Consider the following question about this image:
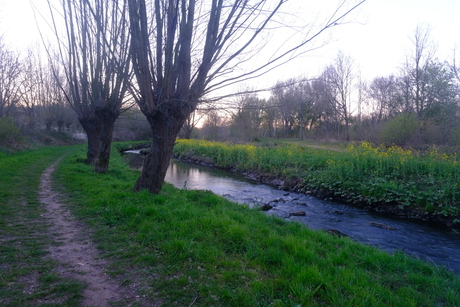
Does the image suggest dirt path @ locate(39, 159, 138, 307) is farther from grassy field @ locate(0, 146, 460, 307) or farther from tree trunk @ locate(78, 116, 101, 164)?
tree trunk @ locate(78, 116, 101, 164)

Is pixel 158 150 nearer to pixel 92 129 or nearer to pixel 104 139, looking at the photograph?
pixel 104 139

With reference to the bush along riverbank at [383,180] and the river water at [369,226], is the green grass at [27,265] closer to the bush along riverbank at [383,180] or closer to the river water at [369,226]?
the river water at [369,226]

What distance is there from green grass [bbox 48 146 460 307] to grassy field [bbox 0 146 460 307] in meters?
0.01

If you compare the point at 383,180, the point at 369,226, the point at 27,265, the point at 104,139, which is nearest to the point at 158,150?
the point at 27,265

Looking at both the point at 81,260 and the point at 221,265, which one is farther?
the point at 81,260

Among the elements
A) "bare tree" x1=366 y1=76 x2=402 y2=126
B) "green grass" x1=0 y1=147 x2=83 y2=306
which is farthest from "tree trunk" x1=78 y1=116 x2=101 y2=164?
"bare tree" x1=366 y1=76 x2=402 y2=126

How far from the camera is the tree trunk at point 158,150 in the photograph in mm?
7051

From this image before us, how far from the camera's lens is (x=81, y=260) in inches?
149

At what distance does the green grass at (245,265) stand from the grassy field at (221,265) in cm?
1

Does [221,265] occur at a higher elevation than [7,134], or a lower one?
lower

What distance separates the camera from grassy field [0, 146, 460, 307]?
3.00 m

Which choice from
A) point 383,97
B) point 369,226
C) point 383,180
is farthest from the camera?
point 383,97

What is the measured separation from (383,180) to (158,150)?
8772 millimetres

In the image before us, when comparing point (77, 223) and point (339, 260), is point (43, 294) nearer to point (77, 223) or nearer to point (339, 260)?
point (77, 223)
